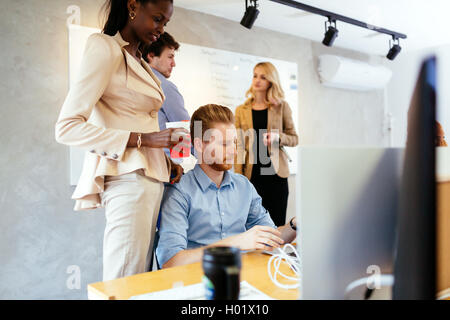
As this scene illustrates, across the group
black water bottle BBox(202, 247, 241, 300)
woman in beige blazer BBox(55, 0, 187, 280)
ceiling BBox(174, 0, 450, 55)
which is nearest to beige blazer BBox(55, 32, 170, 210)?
woman in beige blazer BBox(55, 0, 187, 280)

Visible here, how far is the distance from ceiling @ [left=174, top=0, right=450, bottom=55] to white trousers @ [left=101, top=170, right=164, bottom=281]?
236cm

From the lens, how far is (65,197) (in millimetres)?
2645

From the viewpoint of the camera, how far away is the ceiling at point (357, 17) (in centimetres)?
331

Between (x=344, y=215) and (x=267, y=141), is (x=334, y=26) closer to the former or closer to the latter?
(x=267, y=141)

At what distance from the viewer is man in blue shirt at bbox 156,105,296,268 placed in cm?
112

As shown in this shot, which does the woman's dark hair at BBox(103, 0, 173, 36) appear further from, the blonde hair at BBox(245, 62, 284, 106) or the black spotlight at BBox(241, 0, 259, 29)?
the black spotlight at BBox(241, 0, 259, 29)

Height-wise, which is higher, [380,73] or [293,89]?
[380,73]

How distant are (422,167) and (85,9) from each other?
2838 mm

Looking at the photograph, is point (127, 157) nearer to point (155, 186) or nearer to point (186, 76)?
point (155, 186)

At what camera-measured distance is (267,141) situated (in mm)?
2865

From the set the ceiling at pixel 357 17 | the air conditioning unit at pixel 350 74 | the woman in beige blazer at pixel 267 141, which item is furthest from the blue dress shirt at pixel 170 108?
the air conditioning unit at pixel 350 74

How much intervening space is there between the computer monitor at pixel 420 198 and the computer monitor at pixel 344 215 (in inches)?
3.8

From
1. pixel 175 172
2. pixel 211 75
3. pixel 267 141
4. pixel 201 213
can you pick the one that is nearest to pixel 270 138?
pixel 267 141

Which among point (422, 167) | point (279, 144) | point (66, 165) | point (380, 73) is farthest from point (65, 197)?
point (380, 73)
